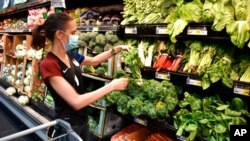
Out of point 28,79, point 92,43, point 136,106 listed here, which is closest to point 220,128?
point 136,106

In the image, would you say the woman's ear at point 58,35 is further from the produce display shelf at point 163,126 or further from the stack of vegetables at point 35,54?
the stack of vegetables at point 35,54

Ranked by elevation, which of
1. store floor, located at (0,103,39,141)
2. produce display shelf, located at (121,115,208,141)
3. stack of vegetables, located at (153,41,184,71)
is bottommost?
store floor, located at (0,103,39,141)

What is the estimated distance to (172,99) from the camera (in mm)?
2582

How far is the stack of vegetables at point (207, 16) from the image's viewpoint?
2.06 metres

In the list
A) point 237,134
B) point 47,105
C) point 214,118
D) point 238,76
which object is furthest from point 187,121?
point 47,105

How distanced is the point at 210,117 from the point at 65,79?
1173 mm

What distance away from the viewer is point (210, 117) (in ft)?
7.46

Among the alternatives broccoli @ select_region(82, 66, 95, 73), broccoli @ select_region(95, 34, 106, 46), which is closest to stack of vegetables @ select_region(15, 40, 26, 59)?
broccoli @ select_region(82, 66, 95, 73)

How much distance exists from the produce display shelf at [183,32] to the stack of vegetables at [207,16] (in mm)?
54

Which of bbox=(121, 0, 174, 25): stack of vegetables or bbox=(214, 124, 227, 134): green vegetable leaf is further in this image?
bbox=(121, 0, 174, 25): stack of vegetables

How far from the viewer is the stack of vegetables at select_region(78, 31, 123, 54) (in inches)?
130

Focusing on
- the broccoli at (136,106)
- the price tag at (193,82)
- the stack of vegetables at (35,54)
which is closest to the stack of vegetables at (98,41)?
the broccoli at (136,106)

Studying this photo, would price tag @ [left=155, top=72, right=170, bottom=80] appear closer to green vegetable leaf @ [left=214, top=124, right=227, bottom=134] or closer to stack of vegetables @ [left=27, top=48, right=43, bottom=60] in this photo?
green vegetable leaf @ [left=214, top=124, right=227, bottom=134]

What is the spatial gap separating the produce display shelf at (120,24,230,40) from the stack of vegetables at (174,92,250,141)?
1.69 ft
